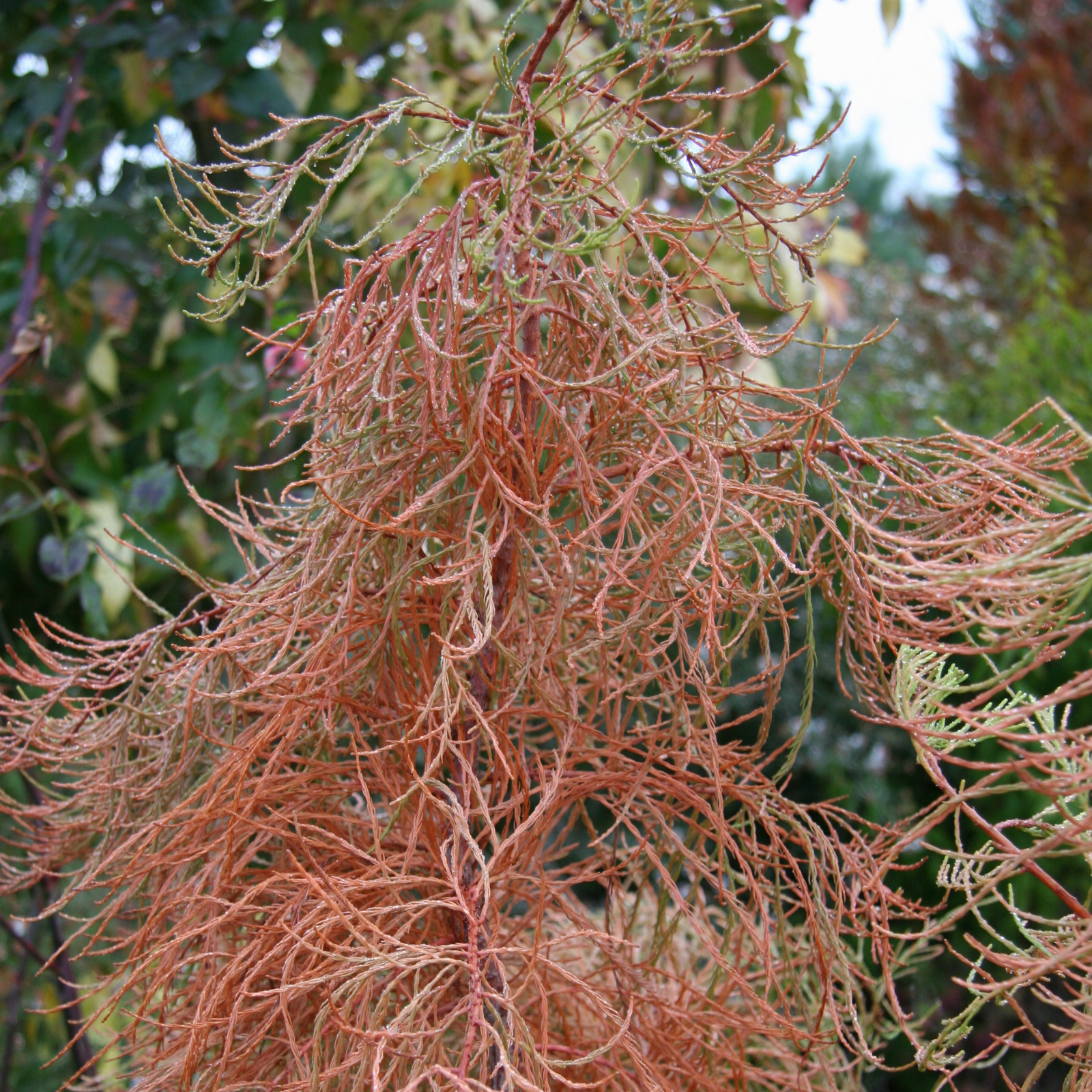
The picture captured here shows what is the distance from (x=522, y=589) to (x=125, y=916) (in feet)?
1.31

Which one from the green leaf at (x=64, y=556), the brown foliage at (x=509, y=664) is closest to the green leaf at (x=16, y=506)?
the green leaf at (x=64, y=556)

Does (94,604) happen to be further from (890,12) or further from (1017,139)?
(1017,139)

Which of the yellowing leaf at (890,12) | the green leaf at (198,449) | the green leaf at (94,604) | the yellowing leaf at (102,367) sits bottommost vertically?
the green leaf at (94,604)

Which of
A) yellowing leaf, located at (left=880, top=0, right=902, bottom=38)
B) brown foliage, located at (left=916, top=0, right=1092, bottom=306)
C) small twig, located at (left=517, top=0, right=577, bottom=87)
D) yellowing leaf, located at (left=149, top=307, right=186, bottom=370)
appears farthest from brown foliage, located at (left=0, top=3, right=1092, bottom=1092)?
brown foliage, located at (left=916, top=0, right=1092, bottom=306)

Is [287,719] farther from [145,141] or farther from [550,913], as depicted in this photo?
[145,141]

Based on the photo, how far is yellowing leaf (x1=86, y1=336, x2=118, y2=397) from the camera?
138cm

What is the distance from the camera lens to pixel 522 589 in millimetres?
603

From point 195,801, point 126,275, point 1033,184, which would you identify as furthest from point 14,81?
point 1033,184

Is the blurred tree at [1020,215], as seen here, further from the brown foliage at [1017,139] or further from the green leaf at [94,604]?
the green leaf at [94,604]

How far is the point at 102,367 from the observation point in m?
1.39

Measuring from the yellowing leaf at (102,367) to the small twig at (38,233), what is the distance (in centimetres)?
12

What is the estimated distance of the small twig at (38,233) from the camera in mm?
1113

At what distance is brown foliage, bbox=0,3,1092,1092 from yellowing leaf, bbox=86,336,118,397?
0.75 m

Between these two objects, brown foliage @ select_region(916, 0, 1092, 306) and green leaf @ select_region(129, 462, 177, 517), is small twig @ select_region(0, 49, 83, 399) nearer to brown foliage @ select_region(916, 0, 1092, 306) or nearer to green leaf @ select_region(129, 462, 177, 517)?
green leaf @ select_region(129, 462, 177, 517)
